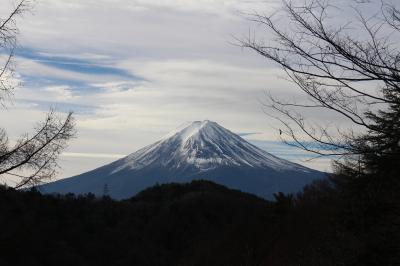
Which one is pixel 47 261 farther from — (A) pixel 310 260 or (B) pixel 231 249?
(A) pixel 310 260

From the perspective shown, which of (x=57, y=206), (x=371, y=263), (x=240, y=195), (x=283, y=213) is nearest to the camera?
(x=371, y=263)

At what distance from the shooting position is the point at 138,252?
95.0 ft

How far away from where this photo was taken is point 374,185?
6.53 meters

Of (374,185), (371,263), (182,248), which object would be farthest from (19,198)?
(374,185)

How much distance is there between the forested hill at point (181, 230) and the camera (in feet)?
48.2

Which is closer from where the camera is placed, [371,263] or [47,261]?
[371,263]

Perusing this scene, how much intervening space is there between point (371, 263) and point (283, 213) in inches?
→ 508

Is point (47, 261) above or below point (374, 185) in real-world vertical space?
below

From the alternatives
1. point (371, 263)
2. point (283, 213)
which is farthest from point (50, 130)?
point (283, 213)

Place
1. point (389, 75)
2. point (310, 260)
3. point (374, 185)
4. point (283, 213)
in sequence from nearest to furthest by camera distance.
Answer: point (389, 75)
point (374, 185)
point (310, 260)
point (283, 213)

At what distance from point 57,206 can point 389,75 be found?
1164 inches

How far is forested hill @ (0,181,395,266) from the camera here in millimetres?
14680

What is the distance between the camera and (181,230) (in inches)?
1332

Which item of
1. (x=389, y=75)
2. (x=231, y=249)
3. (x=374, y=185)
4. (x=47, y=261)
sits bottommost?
(x=47, y=261)
